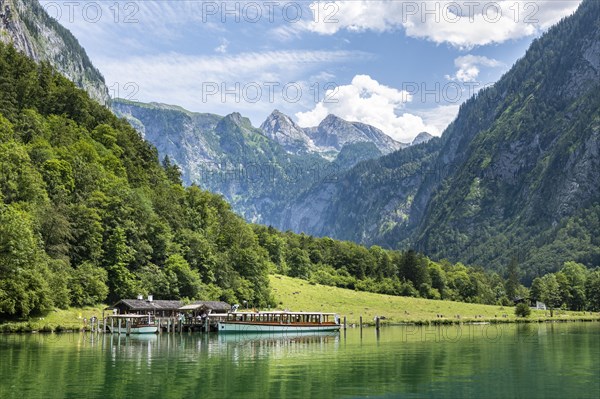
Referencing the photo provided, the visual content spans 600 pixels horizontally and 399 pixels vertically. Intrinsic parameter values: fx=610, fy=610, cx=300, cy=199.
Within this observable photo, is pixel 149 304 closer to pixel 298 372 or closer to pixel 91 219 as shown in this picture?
pixel 91 219

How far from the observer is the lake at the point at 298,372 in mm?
32625

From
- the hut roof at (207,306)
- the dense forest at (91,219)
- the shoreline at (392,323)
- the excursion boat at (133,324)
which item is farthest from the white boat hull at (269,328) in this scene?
the dense forest at (91,219)

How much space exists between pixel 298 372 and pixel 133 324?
5738 centimetres

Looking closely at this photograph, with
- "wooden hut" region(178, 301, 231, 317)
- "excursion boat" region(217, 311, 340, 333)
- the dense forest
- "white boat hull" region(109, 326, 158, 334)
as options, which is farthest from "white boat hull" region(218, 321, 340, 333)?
the dense forest

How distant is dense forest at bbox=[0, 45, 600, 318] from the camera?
89.9 m

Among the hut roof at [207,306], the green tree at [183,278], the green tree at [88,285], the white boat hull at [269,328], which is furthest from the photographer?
the green tree at [183,278]

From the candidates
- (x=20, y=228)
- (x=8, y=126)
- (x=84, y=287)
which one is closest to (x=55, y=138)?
(x=8, y=126)

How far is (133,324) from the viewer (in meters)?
92.8

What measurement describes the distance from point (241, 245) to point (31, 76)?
6573 centimetres

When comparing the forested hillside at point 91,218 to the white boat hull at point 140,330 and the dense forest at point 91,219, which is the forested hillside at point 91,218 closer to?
the dense forest at point 91,219

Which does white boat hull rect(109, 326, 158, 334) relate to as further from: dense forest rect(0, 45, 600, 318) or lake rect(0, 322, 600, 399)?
lake rect(0, 322, 600, 399)

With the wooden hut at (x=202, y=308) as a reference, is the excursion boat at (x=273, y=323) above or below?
below

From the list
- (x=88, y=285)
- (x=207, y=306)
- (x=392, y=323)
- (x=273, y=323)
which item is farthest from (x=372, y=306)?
(x=88, y=285)

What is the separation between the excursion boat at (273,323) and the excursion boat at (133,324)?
10694mm
